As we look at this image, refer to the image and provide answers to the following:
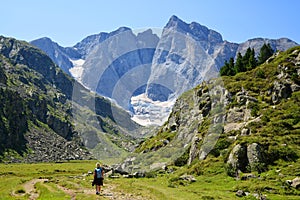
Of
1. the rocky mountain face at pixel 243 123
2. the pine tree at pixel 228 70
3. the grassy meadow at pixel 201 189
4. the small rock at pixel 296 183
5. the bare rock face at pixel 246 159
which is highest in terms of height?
the pine tree at pixel 228 70

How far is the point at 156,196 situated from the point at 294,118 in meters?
37.4

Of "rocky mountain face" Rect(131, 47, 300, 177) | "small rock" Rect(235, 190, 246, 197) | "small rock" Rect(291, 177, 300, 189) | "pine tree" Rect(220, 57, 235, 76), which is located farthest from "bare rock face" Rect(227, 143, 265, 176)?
"pine tree" Rect(220, 57, 235, 76)

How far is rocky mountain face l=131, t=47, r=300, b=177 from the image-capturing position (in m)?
51.5

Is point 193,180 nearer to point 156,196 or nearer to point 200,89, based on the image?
point 156,196

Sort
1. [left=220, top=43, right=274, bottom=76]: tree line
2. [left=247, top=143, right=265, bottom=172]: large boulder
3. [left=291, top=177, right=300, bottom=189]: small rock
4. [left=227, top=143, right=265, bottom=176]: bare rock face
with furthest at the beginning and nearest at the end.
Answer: [left=220, top=43, right=274, bottom=76]: tree line
[left=227, top=143, right=265, bottom=176]: bare rock face
[left=247, top=143, right=265, bottom=172]: large boulder
[left=291, top=177, right=300, bottom=189]: small rock

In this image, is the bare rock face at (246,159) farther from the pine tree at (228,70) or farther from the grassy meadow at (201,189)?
the pine tree at (228,70)

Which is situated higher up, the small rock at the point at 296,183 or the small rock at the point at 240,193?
the small rock at the point at 296,183

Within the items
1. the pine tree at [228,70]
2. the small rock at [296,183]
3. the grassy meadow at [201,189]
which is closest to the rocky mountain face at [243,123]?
the grassy meadow at [201,189]

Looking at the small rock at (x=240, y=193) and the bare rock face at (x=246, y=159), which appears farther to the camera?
the bare rock face at (x=246, y=159)

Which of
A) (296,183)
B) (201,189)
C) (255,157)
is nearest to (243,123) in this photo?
(255,157)

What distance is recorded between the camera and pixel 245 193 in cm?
3703

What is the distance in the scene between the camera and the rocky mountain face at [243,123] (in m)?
51.5

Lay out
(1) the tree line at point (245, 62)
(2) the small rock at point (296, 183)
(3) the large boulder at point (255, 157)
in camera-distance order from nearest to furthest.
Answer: (2) the small rock at point (296, 183), (3) the large boulder at point (255, 157), (1) the tree line at point (245, 62)

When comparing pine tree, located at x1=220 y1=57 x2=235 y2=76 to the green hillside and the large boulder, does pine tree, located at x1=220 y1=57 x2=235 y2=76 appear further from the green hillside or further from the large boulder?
the large boulder
